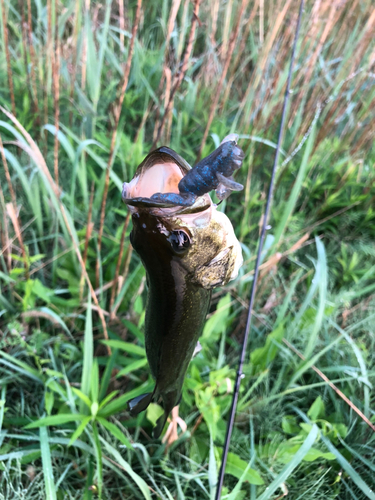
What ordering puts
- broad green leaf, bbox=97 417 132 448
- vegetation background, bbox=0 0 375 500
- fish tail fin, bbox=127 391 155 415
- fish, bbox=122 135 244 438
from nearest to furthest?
fish, bbox=122 135 244 438 → fish tail fin, bbox=127 391 155 415 → broad green leaf, bbox=97 417 132 448 → vegetation background, bbox=0 0 375 500

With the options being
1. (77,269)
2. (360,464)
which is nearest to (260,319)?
(360,464)

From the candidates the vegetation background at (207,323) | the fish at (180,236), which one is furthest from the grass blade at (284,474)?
the fish at (180,236)

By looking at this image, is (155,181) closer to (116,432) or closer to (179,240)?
(179,240)

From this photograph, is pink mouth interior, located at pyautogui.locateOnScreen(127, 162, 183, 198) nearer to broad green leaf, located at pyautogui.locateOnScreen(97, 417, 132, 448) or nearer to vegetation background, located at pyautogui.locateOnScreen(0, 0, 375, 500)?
vegetation background, located at pyautogui.locateOnScreen(0, 0, 375, 500)

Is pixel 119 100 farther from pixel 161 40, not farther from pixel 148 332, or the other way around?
pixel 161 40

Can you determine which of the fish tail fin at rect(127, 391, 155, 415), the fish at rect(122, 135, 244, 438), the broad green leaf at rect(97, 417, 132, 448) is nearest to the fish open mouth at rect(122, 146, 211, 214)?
the fish at rect(122, 135, 244, 438)
